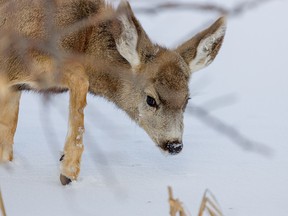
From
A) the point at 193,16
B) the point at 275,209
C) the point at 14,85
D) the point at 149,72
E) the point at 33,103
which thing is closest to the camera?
the point at 275,209

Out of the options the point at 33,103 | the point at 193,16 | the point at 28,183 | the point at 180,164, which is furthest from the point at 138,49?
the point at 193,16

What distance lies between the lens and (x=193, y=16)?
34.2ft

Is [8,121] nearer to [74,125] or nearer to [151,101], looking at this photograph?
[74,125]

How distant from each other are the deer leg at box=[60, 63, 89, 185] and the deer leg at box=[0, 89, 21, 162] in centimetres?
82

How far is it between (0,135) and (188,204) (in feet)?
6.93

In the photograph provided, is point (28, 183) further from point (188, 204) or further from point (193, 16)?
point (193, 16)

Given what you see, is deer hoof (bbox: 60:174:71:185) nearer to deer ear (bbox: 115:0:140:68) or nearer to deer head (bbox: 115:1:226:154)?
deer head (bbox: 115:1:226:154)

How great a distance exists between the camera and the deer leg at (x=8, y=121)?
618 cm

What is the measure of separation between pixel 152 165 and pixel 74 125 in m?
0.90

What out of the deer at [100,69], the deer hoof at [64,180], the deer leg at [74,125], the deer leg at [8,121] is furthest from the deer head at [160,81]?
the deer leg at [8,121]

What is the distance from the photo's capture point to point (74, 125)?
5340 mm

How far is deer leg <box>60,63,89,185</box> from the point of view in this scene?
5250 mm

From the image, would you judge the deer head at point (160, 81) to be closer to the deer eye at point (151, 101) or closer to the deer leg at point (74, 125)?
the deer eye at point (151, 101)

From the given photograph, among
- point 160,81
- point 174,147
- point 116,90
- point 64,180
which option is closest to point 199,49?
point 160,81
